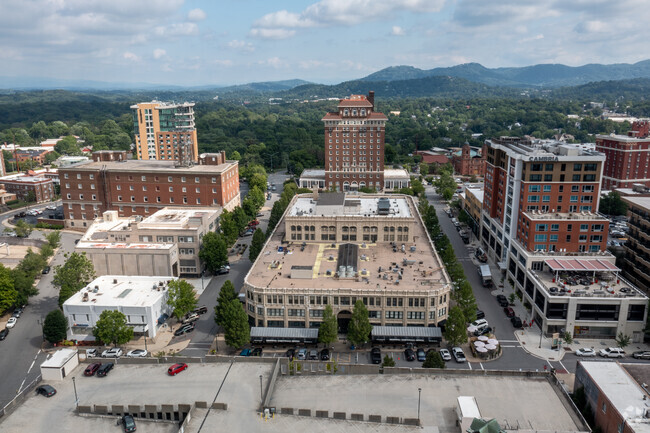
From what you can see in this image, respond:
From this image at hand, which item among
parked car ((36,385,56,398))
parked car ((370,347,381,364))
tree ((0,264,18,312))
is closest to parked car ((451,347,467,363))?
parked car ((370,347,381,364))

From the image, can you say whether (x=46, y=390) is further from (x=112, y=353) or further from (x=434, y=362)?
(x=434, y=362)

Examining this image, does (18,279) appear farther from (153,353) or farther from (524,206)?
(524,206)

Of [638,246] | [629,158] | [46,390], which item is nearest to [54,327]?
[46,390]

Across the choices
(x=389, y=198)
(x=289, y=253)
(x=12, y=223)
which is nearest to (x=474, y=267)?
(x=389, y=198)

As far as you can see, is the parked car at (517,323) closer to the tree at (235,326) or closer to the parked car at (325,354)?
the parked car at (325,354)

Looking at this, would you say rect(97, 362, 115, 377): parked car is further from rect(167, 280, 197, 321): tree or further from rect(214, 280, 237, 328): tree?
rect(167, 280, 197, 321): tree

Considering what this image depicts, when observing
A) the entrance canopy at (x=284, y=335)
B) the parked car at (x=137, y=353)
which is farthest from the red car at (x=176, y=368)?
the entrance canopy at (x=284, y=335)
